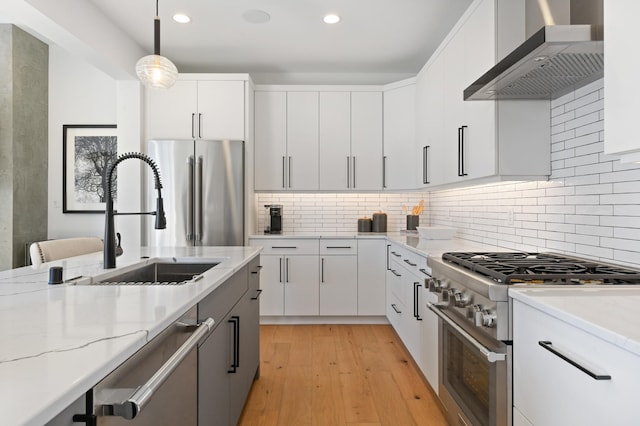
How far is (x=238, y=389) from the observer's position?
2.13 meters

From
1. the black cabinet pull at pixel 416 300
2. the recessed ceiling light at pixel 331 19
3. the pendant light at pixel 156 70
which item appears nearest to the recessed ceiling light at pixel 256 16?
the recessed ceiling light at pixel 331 19

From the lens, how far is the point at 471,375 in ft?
6.03

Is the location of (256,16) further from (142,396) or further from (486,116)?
(142,396)

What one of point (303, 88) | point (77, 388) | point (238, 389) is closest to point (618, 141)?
point (77, 388)

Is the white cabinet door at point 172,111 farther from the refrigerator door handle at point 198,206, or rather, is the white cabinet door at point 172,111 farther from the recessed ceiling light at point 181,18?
the recessed ceiling light at point 181,18

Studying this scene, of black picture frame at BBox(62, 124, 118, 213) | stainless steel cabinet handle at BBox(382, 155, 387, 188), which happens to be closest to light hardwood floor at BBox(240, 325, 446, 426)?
stainless steel cabinet handle at BBox(382, 155, 387, 188)

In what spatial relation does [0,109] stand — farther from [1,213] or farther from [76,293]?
[76,293]

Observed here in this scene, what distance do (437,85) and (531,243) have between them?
158 cm

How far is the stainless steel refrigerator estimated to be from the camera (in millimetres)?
3977

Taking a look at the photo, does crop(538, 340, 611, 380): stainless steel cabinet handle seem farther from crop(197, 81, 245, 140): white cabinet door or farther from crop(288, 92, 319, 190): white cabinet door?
crop(197, 81, 245, 140): white cabinet door

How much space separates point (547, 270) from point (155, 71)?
7.87 feet

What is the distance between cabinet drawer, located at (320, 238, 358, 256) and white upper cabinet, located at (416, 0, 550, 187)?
1.32 metres

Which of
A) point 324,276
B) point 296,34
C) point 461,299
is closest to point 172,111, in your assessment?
point 296,34

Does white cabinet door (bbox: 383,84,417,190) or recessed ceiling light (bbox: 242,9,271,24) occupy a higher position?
recessed ceiling light (bbox: 242,9,271,24)
